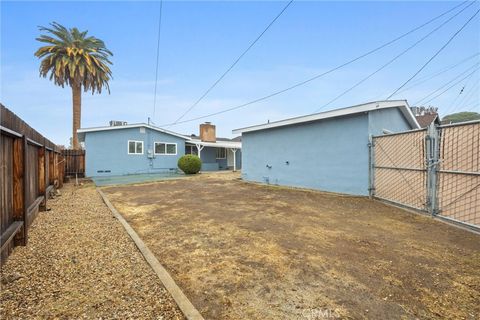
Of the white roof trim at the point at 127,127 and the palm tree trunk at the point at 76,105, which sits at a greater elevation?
the palm tree trunk at the point at 76,105

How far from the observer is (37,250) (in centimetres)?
351

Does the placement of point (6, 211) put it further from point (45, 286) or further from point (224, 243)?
point (224, 243)

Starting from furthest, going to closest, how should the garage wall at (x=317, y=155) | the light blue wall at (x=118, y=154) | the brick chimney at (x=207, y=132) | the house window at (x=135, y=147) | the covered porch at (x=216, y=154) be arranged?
the brick chimney at (x=207, y=132), the covered porch at (x=216, y=154), the house window at (x=135, y=147), the light blue wall at (x=118, y=154), the garage wall at (x=317, y=155)

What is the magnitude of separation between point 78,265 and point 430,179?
7.13 metres

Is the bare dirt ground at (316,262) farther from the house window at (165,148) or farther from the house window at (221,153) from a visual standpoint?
the house window at (221,153)

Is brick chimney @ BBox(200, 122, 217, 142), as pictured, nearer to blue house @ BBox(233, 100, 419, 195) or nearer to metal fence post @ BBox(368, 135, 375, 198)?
blue house @ BBox(233, 100, 419, 195)

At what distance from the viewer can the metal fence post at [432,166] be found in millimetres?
5453

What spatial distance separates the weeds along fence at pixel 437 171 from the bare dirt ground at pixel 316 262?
519 mm

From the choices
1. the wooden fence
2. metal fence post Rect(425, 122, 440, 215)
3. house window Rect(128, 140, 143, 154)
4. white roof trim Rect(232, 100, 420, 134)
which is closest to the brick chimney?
house window Rect(128, 140, 143, 154)

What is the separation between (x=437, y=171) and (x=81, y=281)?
698 cm

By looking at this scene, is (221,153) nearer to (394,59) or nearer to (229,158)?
(229,158)

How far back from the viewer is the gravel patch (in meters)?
2.15

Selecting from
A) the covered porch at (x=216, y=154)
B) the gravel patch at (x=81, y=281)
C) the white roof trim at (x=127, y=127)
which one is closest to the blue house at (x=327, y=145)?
the gravel patch at (x=81, y=281)

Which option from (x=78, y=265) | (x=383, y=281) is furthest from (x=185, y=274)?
(x=383, y=281)
